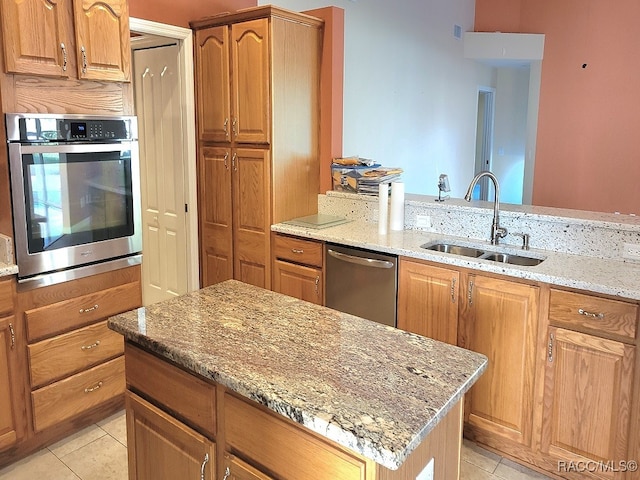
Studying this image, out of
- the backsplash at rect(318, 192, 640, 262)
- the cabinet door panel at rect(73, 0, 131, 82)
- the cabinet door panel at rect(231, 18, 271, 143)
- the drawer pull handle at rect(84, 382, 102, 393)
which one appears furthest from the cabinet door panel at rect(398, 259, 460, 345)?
the cabinet door panel at rect(73, 0, 131, 82)

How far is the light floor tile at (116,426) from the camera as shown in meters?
2.81

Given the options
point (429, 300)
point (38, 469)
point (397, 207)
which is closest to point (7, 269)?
point (38, 469)

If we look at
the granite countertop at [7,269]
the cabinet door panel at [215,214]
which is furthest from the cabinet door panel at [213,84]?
the granite countertop at [7,269]

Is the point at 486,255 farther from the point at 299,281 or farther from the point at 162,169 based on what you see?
the point at 162,169

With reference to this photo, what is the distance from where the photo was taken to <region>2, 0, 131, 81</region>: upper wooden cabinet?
2.29 meters

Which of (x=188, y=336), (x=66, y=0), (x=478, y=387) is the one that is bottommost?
(x=478, y=387)

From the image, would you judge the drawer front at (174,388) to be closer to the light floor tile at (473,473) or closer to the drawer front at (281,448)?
the drawer front at (281,448)

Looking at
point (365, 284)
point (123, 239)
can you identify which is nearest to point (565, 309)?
point (365, 284)

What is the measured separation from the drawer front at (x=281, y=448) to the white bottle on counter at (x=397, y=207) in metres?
2.08

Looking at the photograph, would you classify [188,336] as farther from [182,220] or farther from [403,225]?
[182,220]

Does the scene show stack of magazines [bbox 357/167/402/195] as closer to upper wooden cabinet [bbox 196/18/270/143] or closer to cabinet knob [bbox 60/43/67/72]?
upper wooden cabinet [bbox 196/18/270/143]

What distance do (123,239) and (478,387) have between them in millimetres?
1963

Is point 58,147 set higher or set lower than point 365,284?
higher

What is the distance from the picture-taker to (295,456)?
129cm
